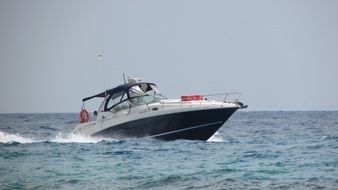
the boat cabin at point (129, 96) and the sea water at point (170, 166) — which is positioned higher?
the boat cabin at point (129, 96)

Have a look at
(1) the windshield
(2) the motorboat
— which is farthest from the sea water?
(1) the windshield

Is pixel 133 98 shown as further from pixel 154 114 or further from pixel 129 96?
pixel 154 114

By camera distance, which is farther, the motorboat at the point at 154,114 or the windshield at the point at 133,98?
the windshield at the point at 133,98

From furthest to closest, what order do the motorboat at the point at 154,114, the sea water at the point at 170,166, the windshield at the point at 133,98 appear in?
the windshield at the point at 133,98, the motorboat at the point at 154,114, the sea water at the point at 170,166

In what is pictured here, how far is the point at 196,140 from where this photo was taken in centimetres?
2869

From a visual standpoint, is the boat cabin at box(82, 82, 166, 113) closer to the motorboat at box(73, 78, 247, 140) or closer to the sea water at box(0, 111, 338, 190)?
the motorboat at box(73, 78, 247, 140)

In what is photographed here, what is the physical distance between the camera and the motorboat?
27.7 metres

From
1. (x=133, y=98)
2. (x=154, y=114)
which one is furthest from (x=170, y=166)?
(x=133, y=98)

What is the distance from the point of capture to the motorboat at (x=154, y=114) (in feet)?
90.9

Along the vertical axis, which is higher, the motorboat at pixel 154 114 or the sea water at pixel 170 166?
the motorboat at pixel 154 114

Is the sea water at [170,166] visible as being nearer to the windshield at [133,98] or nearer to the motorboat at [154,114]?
the motorboat at [154,114]

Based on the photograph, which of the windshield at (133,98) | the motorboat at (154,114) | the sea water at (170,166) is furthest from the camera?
the windshield at (133,98)

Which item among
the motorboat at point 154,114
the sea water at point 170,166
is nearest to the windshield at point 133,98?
the motorboat at point 154,114

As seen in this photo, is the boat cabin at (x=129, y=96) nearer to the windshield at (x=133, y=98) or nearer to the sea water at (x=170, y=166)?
the windshield at (x=133, y=98)
